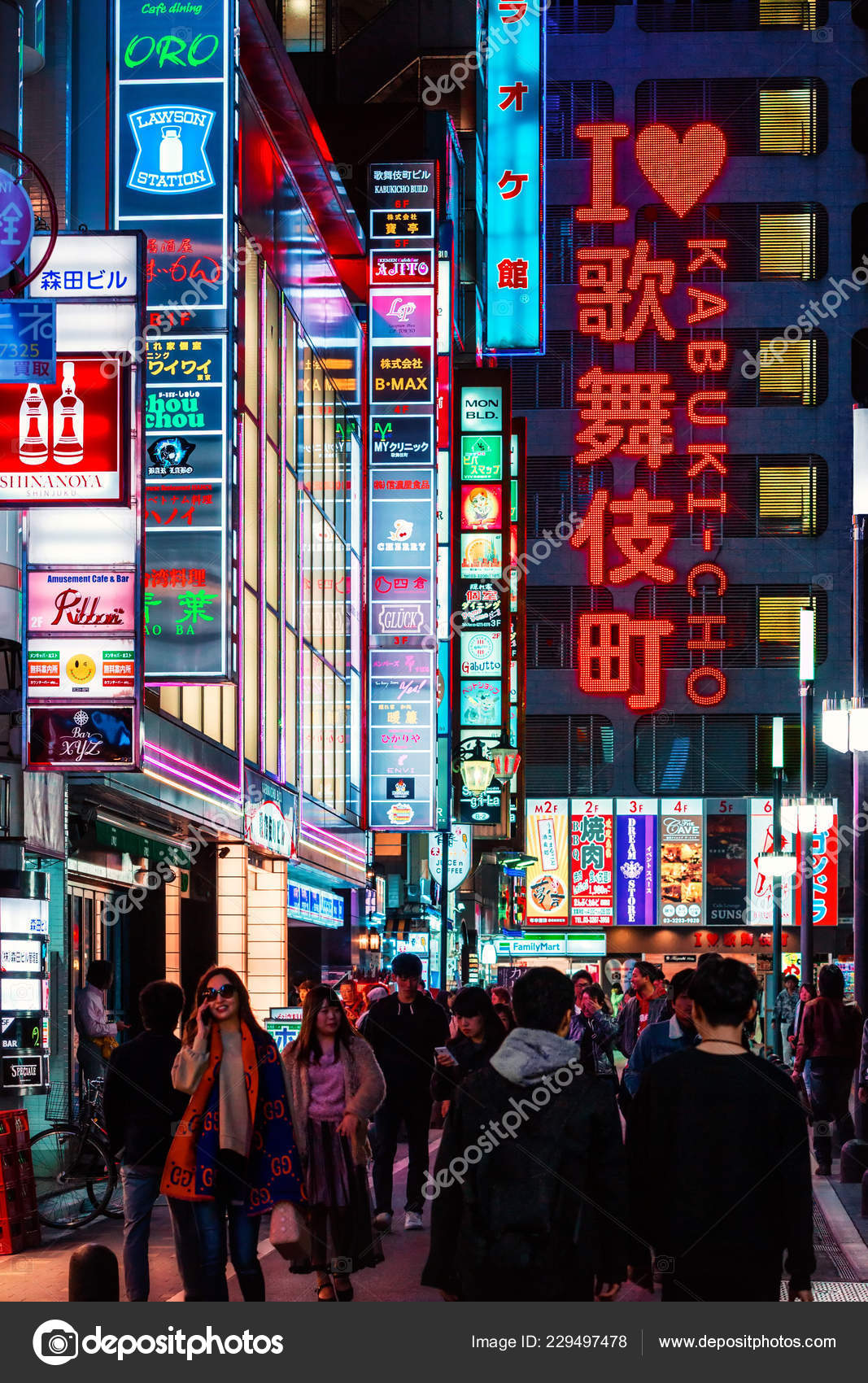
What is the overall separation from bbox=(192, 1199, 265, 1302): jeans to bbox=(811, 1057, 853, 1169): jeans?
998 cm

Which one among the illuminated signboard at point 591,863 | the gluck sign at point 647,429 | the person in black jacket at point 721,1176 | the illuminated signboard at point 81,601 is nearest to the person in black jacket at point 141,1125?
the person in black jacket at point 721,1176

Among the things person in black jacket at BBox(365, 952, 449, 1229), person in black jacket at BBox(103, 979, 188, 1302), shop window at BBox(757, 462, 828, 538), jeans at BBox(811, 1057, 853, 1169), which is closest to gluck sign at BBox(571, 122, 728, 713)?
shop window at BBox(757, 462, 828, 538)

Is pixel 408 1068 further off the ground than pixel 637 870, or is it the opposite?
pixel 408 1068

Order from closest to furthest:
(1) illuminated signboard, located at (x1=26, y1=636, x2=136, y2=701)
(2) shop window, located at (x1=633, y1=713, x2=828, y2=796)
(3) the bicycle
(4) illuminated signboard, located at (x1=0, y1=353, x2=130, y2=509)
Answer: (3) the bicycle
(4) illuminated signboard, located at (x1=0, y1=353, x2=130, y2=509)
(1) illuminated signboard, located at (x1=26, y1=636, x2=136, y2=701)
(2) shop window, located at (x1=633, y1=713, x2=828, y2=796)

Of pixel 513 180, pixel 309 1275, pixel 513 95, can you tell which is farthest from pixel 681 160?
pixel 309 1275

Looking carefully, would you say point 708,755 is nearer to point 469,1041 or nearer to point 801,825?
point 801,825

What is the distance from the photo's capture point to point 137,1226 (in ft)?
32.8

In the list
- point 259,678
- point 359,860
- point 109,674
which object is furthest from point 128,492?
point 359,860

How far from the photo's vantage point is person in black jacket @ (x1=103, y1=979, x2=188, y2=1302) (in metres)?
9.89

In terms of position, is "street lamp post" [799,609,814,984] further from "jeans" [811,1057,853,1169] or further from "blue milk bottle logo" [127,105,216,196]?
"blue milk bottle logo" [127,105,216,196]

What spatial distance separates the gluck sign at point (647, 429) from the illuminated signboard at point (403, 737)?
1246 inches

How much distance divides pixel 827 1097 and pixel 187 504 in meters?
8.80

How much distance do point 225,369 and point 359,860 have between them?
21.8m

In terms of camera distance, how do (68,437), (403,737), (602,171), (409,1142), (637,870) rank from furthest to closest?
(602,171)
(637,870)
(403,737)
(68,437)
(409,1142)
